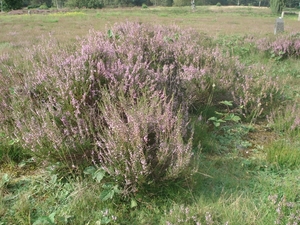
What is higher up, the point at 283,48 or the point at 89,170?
the point at 89,170

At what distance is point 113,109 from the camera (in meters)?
2.67

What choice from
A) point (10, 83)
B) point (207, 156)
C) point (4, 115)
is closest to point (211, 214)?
point (207, 156)

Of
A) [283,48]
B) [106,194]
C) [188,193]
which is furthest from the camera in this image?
[283,48]

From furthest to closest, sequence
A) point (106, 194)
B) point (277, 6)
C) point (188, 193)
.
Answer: point (277, 6)
point (188, 193)
point (106, 194)

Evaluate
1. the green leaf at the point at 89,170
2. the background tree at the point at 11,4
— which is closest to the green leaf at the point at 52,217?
the green leaf at the point at 89,170

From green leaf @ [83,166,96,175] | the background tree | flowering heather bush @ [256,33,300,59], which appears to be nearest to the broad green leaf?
green leaf @ [83,166,96,175]

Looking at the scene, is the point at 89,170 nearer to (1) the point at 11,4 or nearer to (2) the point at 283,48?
(2) the point at 283,48

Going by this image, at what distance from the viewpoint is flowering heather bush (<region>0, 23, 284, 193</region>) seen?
7.29 ft

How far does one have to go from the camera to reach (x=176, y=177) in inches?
88.7

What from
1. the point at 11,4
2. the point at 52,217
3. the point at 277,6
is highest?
the point at 11,4

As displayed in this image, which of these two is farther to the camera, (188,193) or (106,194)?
A: (188,193)

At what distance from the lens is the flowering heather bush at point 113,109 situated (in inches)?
87.5

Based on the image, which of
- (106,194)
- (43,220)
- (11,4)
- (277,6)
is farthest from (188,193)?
(11,4)

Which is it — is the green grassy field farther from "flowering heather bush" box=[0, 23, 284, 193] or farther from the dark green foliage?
the dark green foliage
